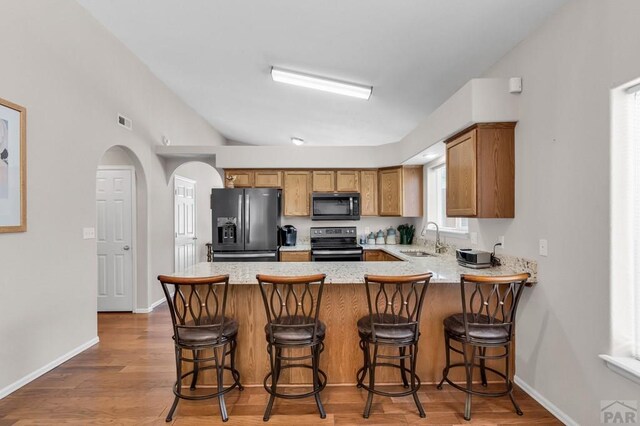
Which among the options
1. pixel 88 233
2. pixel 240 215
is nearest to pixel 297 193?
pixel 240 215

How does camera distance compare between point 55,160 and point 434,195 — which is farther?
point 434,195

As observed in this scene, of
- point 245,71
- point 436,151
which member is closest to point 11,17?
point 245,71

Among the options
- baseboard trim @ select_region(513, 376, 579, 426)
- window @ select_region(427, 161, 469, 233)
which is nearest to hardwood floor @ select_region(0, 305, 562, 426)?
baseboard trim @ select_region(513, 376, 579, 426)

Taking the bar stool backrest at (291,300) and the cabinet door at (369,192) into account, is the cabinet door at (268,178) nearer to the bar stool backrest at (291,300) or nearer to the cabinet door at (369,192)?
the cabinet door at (369,192)

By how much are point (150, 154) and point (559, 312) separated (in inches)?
195

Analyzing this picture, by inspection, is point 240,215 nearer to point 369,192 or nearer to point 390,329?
Answer: point 369,192

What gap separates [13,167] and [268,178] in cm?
298

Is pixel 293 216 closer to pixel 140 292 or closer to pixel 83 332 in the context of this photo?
pixel 140 292

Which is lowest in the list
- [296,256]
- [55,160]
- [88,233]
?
[296,256]

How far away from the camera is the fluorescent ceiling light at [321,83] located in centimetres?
359

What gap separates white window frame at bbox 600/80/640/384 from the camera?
172 centimetres

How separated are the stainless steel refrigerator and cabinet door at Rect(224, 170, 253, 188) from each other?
18.5 inches

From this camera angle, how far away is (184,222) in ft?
19.0

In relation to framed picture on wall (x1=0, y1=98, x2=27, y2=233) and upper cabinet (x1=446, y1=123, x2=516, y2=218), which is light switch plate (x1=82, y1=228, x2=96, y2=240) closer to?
framed picture on wall (x1=0, y1=98, x2=27, y2=233)
